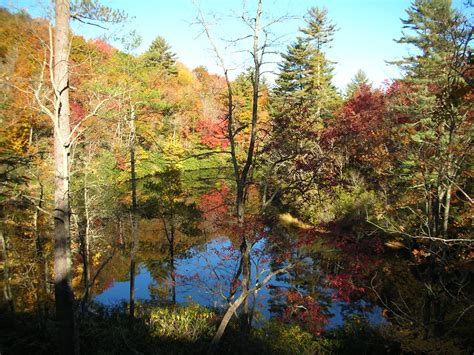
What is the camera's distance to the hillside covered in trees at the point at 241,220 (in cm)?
652

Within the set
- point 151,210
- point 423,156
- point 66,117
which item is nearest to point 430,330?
point 423,156

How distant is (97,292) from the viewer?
56.9 ft

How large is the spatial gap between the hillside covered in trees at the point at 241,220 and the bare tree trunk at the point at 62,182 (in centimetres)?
3

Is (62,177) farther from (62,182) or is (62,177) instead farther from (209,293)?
(209,293)

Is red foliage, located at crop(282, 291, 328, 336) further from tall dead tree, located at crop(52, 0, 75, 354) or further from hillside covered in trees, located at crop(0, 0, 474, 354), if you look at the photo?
tall dead tree, located at crop(52, 0, 75, 354)

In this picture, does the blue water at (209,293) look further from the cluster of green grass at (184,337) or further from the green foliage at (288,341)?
the cluster of green grass at (184,337)

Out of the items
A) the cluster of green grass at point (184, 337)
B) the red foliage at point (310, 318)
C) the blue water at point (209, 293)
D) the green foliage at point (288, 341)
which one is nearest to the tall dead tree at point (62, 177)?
the cluster of green grass at point (184, 337)

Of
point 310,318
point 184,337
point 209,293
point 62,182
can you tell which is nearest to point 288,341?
point 310,318

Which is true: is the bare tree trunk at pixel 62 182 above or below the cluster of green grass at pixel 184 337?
above

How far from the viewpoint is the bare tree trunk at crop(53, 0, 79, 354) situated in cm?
588

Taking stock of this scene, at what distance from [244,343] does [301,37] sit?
34707 mm

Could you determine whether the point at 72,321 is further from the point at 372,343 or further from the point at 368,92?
the point at 368,92

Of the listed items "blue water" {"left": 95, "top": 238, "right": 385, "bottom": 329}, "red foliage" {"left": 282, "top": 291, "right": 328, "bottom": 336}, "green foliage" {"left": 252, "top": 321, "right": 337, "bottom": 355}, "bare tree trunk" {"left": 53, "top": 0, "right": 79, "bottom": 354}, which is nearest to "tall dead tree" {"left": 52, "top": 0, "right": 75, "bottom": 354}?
"bare tree trunk" {"left": 53, "top": 0, "right": 79, "bottom": 354}

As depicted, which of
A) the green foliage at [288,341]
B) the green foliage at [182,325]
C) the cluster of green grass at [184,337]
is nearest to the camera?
the cluster of green grass at [184,337]
